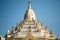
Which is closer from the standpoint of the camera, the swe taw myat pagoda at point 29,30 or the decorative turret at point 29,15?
the swe taw myat pagoda at point 29,30

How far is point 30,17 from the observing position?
62.0 m

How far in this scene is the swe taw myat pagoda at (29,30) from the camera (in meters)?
56.7

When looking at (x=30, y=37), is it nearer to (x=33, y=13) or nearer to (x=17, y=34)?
(x=17, y=34)

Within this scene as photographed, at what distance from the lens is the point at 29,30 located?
56.6 m

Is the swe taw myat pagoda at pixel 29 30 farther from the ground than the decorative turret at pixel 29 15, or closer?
closer

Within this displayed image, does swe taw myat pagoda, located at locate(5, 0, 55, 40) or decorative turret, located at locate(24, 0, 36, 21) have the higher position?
decorative turret, located at locate(24, 0, 36, 21)

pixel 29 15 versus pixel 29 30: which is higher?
pixel 29 15

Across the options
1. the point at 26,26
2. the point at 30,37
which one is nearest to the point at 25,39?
the point at 30,37

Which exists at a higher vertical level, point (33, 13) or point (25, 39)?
point (33, 13)

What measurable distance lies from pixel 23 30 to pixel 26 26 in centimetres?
144

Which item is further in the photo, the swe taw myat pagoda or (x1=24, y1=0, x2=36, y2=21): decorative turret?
(x1=24, y1=0, x2=36, y2=21): decorative turret

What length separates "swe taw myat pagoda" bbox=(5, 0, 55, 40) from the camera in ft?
186

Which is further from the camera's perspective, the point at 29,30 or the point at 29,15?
the point at 29,15

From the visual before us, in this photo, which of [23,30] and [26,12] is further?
[26,12]
